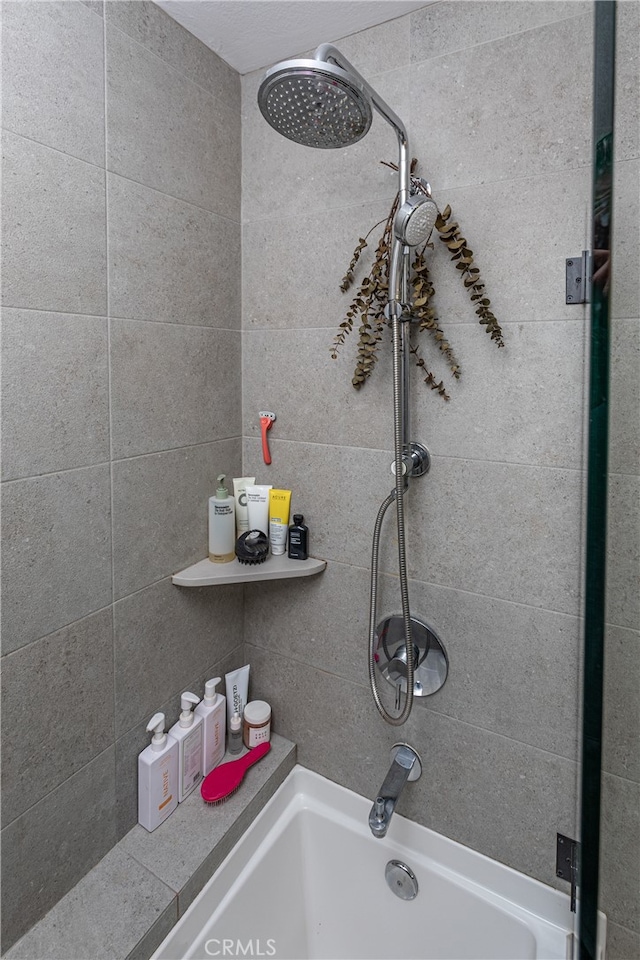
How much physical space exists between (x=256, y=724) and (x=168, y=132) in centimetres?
144

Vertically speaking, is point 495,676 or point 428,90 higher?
point 428,90

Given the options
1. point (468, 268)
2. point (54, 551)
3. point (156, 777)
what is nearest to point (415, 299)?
point (468, 268)

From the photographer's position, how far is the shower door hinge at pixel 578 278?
37.5 inches

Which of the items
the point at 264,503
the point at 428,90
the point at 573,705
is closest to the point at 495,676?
the point at 573,705

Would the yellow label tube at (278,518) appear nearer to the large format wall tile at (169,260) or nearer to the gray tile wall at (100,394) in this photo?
the gray tile wall at (100,394)

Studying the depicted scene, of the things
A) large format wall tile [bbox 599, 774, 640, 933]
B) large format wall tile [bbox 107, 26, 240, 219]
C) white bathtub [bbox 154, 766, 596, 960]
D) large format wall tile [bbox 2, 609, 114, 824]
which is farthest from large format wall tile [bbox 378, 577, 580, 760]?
large format wall tile [bbox 107, 26, 240, 219]

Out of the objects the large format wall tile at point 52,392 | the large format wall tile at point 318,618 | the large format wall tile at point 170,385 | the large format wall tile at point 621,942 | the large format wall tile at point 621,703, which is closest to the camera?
the large format wall tile at point 621,703

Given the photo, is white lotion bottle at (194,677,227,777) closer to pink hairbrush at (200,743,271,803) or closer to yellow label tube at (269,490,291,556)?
pink hairbrush at (200,743,271,803)

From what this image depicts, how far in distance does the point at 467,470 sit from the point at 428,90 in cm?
80

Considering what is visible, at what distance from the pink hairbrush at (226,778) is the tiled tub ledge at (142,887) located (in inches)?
1.3

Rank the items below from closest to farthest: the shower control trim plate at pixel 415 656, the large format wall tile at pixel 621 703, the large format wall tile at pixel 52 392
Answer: the large format wall tile at pixel 621 703 → the large format wall tile at pixel 52 392 → the shower control trim plate at pixel 415 656

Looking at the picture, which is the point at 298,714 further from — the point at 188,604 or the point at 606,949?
the point at 606,949

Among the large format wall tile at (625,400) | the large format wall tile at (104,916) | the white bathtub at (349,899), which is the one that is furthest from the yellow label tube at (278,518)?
the large format wall tile at (625,400)

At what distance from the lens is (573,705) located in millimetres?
1038
